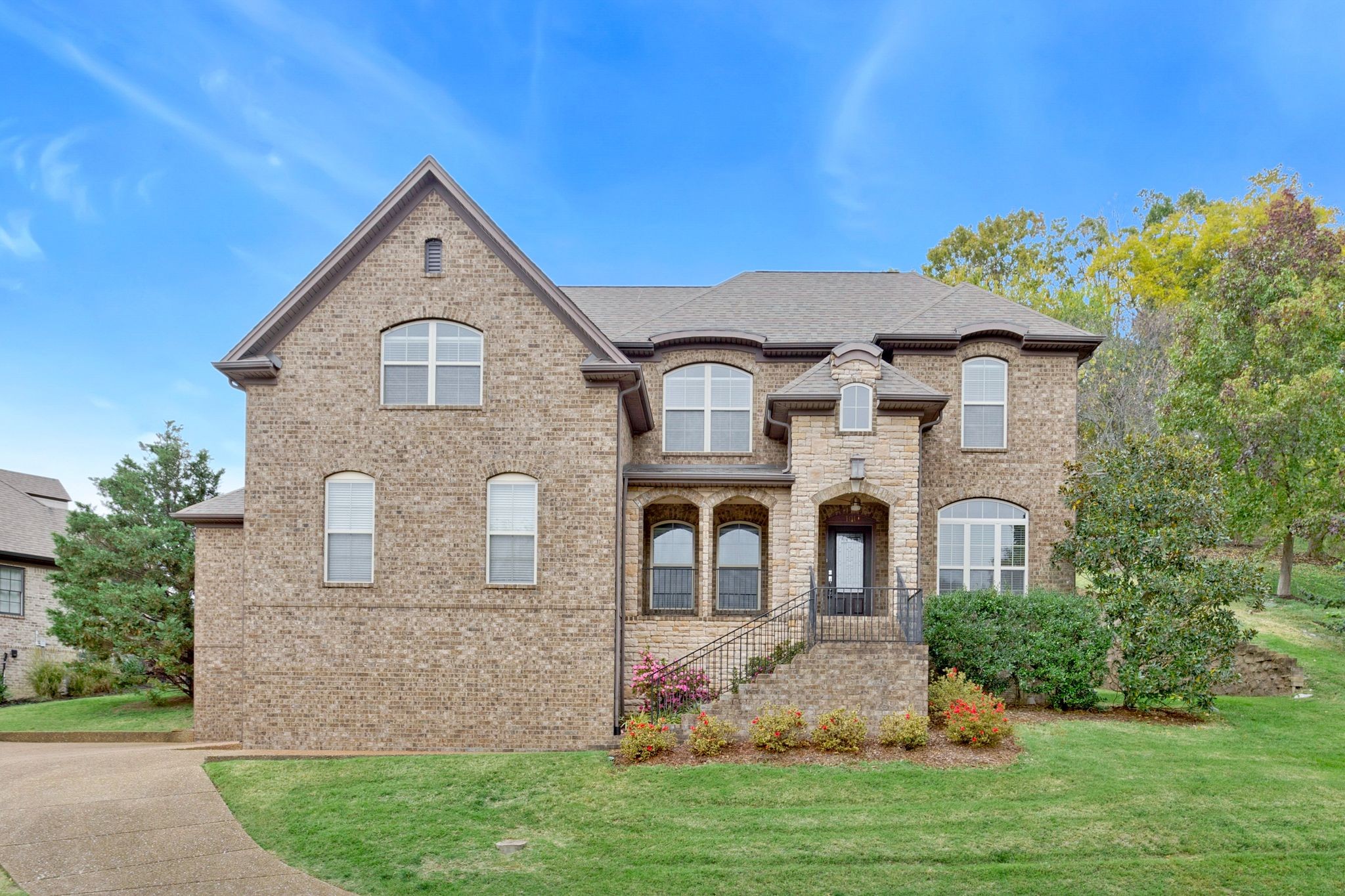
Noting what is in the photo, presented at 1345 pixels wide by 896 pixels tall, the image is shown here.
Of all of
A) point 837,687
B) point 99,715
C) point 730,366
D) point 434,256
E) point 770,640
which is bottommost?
point 99,715

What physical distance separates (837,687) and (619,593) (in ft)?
12.6

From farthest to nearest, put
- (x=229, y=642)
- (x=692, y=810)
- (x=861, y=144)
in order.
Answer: (x=861, y=144) < (x=229, y=642) < (x=692, y=810)

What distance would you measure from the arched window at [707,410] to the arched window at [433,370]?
5170 millimetres

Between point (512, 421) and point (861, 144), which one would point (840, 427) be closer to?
point (512, 421)

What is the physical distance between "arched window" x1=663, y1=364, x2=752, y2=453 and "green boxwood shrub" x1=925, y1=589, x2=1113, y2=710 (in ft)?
17.7

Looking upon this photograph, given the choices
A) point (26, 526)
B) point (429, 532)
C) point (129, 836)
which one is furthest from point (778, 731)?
point (26, 526)

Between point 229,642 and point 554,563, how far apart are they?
245 inches

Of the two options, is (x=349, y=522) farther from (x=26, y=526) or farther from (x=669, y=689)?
(x=26, y=526)

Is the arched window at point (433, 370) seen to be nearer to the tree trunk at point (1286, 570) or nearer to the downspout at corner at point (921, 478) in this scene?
the downspout at corner at point (921, 478)

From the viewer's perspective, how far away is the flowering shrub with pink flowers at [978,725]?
1319 cm

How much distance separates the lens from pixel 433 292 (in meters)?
15.4

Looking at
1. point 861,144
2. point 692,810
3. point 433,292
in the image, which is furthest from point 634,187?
point 692,810

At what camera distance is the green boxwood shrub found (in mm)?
15766

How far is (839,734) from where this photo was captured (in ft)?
43.2
